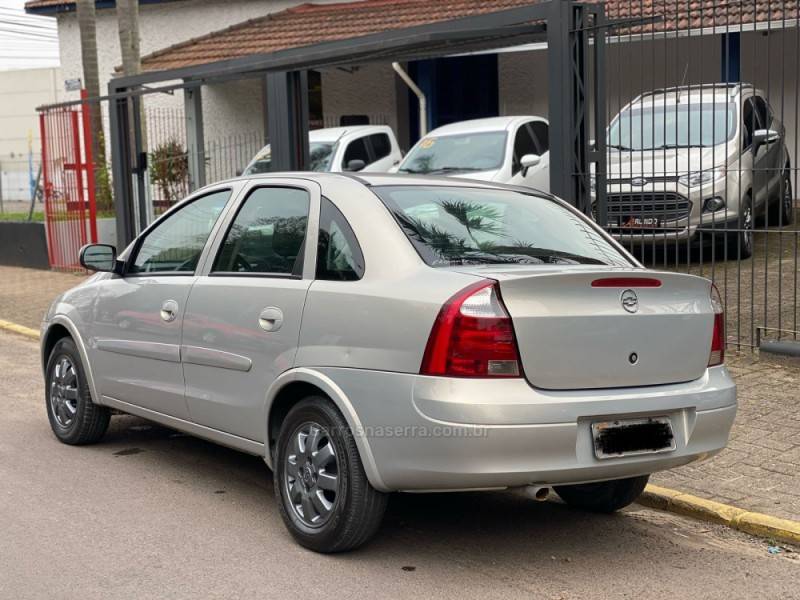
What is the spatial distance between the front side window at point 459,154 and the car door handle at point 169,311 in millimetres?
8169

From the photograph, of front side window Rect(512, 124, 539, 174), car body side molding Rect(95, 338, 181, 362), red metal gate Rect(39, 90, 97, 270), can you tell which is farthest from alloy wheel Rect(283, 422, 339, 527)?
red metal gate Rect(39, 90, 97, 270)

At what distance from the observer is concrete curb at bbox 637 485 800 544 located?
4.97 m

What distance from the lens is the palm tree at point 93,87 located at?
722 inches

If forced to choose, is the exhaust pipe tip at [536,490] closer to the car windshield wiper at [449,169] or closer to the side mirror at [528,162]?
the side mirror at [528,162]

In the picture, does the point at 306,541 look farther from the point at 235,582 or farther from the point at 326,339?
the point at 326,339

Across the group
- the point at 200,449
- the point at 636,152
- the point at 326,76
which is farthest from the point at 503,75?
the point at 200,449

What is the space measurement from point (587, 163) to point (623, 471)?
14.8 ft

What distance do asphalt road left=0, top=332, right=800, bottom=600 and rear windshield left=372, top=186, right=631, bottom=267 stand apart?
1.28 meters

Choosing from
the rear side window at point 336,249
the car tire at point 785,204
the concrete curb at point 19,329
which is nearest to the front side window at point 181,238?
the rear side window at point 336,249

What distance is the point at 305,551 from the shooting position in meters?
4.70

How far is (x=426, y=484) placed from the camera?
4262mm

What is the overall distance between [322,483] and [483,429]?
34.0 inches

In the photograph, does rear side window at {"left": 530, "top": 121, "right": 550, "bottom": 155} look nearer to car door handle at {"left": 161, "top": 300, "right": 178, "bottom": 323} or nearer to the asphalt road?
the asphalt road

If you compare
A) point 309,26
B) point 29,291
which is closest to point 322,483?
point 29,291
